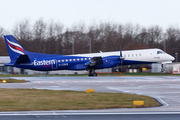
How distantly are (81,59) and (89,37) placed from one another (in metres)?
48.2

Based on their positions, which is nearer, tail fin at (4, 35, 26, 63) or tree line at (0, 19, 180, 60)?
tail fin at (4, 35, 26, 63)

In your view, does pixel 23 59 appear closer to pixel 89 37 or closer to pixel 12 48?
pixel 12 48

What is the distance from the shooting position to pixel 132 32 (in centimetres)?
9331

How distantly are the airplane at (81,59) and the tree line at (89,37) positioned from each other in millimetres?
37688

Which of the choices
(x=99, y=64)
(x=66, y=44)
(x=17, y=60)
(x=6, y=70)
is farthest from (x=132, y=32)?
(x=17, y=60)

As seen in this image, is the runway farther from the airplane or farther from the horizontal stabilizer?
the airplane

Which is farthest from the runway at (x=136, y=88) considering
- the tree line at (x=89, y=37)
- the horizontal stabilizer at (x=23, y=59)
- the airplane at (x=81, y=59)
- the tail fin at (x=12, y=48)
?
the tree line at (x=89, y=37)

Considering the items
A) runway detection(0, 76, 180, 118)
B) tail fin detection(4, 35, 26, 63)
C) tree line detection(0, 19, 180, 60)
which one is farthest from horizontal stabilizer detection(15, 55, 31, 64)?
tree line detection(0, 19, 180, 60)

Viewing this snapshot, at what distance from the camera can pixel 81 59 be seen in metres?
41.2

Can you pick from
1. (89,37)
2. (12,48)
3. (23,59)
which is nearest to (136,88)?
(23,59)

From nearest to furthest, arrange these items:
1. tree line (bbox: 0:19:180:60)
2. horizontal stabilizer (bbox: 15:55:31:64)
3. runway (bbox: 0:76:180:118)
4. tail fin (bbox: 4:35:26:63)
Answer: runway (bbox: 0:76:180:118) < horizontal stabilizer (bbox: 15:55:31:64) < tail fin (bbox: 4:35:26:63) < tree line (bbox: 0:19:180:60)

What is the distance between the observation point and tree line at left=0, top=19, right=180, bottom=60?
83.2 m

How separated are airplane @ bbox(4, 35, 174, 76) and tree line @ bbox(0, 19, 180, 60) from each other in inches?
1484

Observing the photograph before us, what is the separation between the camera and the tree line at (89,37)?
273 ft
